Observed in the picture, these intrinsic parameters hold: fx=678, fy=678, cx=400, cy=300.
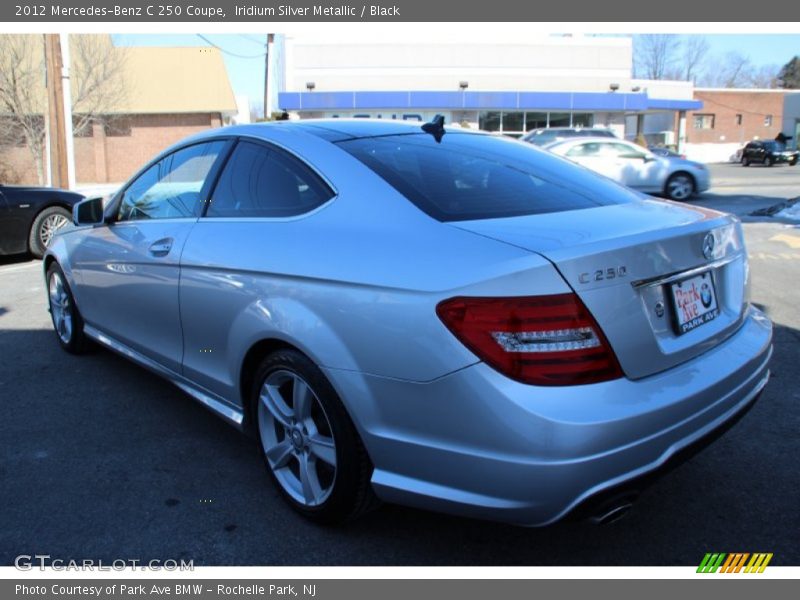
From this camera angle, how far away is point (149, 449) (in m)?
3.54

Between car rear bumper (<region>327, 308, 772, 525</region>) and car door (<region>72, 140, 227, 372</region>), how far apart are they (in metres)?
1.44

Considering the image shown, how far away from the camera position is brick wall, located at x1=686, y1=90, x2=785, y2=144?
5531 centimetres

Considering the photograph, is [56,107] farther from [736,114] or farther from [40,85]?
[736,114]

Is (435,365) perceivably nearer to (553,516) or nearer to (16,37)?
(553,516)

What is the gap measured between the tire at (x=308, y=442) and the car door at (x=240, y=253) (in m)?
0.20

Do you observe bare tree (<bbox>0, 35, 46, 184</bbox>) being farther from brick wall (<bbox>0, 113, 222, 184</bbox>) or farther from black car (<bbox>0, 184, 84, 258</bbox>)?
black car (<bbox>0, 184, 84, 258</bbox>)

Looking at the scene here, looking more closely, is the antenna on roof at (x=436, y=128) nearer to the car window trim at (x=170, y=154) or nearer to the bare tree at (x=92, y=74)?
the car window trim at (x=170, y=154)

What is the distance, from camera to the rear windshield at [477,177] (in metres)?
2.60

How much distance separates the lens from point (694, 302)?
2.48 m

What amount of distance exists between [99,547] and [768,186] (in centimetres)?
2469

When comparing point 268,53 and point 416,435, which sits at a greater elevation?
point 268,53

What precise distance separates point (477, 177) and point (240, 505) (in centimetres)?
177

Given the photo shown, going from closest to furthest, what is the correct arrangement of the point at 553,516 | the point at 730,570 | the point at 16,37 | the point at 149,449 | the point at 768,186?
1. the point at 553,516
2. the point at 730,570
3. the point at 149,449
4. the point at 768,186
5. the point at 16,37

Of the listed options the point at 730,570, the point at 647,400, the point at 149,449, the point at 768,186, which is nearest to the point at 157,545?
the point at 149,449
